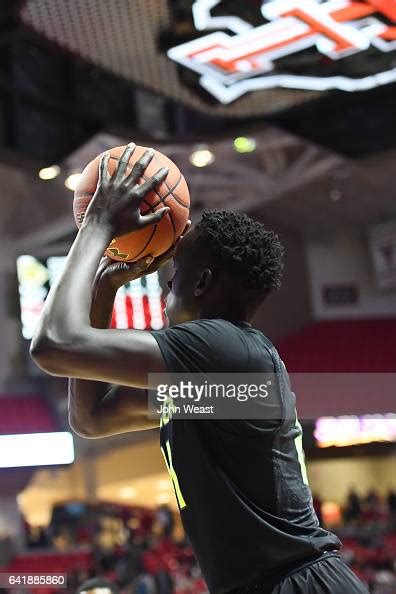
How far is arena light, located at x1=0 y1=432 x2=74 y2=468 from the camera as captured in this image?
43.9 ft

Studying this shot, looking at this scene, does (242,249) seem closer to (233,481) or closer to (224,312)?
(224,312)

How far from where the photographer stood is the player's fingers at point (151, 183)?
1913 millimetres

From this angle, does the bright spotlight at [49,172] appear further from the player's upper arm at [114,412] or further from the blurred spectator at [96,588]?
the player's upper arm at [114,412]

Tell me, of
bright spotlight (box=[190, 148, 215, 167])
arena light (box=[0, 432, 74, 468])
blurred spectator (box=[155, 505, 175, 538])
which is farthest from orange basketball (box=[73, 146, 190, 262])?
blurred spectator (box=[155, 505, 175, 538])

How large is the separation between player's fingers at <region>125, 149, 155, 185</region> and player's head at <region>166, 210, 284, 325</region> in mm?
169

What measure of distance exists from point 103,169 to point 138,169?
0.08 metres

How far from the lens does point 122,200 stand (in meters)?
1.90

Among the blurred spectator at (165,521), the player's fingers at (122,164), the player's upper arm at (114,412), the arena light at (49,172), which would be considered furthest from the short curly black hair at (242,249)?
the blurred spectator at (165,521)

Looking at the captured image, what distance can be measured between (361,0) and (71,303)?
7161 millimetres

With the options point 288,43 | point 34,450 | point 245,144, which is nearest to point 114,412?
point 288,43

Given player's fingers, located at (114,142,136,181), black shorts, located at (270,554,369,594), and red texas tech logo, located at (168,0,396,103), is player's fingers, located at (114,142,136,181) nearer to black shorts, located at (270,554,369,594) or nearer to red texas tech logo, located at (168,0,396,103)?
black shorts, located at (270,554,369,594)

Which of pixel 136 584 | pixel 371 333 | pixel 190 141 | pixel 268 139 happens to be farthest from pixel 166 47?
pixel 371 333

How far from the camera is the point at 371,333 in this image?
15484 mm

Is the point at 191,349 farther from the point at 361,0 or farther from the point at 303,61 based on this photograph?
the point at 303,61
